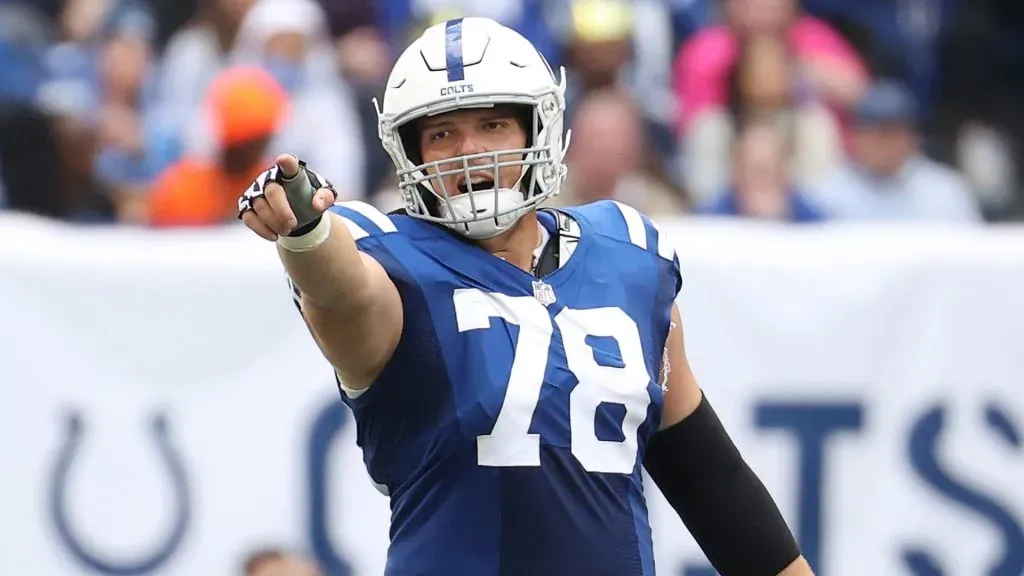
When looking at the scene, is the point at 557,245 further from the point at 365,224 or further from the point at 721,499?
the point at 721,499

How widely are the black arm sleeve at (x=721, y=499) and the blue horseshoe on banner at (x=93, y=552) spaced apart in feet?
6.63

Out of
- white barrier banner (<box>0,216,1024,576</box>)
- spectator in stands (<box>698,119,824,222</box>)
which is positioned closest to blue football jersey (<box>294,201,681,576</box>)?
white barrier banner (<box>0,216,1024,576</box>)

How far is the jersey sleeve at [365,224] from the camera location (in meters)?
3.30

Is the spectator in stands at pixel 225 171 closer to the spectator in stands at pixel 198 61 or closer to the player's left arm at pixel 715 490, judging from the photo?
the spectator in stands at pixel 198 61

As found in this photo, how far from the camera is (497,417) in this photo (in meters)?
3.24

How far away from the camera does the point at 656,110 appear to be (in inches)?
342

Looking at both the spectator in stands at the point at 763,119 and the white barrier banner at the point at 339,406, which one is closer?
the white barrier banner at the point at 339,406

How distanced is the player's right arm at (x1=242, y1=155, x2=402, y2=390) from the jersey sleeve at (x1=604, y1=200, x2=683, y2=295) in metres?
0.56

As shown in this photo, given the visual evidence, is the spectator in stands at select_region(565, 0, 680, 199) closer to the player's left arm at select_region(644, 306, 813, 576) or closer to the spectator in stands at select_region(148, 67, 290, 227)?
the spectator in stands at select_region(148, 67, 290, 227)

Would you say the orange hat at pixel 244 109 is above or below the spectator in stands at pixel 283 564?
above

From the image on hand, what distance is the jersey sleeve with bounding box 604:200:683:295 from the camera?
3.60m

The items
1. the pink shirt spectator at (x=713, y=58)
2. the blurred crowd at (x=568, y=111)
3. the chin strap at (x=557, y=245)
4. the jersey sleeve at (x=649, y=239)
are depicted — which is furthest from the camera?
the pink shirt spectator at (x=713, y=58)

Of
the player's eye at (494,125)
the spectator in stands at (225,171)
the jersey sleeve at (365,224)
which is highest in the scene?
the player's eye at (494,125)

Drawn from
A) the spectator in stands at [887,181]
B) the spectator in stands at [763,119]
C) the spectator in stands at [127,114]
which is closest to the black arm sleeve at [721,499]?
the spectator in stands at [887,181]
